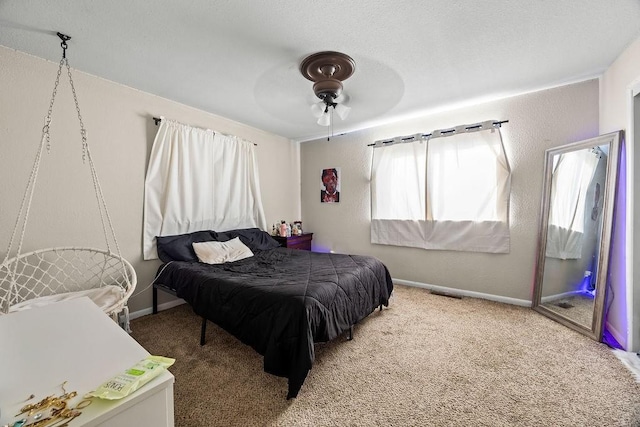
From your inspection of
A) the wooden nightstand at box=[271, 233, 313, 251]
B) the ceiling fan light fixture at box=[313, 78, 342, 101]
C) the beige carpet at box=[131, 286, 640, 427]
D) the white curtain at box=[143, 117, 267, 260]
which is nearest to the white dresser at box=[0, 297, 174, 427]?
the beige carpet at box=[131, 286, 640, 427]

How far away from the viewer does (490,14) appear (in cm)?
172

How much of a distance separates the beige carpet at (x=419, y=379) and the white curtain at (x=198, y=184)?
1.19 meters

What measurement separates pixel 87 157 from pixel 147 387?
270 centimetres

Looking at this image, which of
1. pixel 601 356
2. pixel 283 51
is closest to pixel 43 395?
pixel 283 51

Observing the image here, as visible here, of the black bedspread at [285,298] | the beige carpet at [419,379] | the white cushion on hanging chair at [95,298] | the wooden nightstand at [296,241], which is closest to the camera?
the beige carpet at [419,379]

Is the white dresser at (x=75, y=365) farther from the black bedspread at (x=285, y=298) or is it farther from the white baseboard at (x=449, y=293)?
the white baseboard at (x=449, y=293)

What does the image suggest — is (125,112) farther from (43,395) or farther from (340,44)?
(43,395)

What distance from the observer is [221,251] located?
300 centimetres

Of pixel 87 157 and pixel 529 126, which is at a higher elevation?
pixel 529 126

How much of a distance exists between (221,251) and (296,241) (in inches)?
57.2

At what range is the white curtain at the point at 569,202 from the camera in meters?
2.47

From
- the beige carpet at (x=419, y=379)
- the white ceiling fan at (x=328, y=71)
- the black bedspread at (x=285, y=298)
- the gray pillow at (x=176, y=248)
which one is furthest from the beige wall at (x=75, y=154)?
the white ceiling fan at (x=328, y=71)

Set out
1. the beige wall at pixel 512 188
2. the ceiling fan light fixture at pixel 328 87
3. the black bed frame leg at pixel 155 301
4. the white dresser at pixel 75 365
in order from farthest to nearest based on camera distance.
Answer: the black bed frame leg at pixel 155 301 → the beige wall at pixel 512 188 → the ceiling fan light fixture at pixel 328 87 → the white dresser at pixel 75 365

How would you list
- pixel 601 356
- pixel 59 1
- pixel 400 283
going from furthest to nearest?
pixel 400 283 < pixel 601 356 < pixel 59 1
